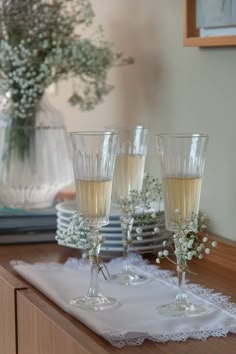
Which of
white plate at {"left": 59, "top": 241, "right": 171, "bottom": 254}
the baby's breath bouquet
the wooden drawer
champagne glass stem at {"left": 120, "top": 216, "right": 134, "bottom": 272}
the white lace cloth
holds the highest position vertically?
the baby's breath bouquet

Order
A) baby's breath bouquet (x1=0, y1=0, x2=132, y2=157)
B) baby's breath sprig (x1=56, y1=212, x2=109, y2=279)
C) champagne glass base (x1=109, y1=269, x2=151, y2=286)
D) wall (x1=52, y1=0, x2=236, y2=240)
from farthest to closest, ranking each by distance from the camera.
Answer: baby's breath bouquet (x1=0, y1=0, x2=132, y2=157) < wall (x1=52, y1=0, x2=236, y2=240) < champagne glass base (x1=109, y1=269, x2=151, y2=286) < baby's breath sprig (x1=56, y1=212, x2=109, y2=279)

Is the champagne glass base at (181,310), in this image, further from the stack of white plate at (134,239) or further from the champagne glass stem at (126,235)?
the stack of white plate at (134,239)

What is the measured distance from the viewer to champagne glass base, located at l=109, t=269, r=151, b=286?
1667mm

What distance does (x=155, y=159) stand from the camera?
220 cm

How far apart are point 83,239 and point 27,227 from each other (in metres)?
0.36

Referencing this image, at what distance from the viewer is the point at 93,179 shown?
1.54m

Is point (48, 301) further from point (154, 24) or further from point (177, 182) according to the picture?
point (154, 24)

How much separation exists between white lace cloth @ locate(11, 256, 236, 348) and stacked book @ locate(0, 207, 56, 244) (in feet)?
0.70

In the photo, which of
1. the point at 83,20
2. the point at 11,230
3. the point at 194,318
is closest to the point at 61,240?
the point at 11,230

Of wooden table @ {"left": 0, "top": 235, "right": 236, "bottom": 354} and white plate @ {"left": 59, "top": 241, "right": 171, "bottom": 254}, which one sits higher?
white plate @ {"left": 59, "top": 241, "right": 171, "bottom": 254}

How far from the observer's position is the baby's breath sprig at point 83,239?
5.04ft

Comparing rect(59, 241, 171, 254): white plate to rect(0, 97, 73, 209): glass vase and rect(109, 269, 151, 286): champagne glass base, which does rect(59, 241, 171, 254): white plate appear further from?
rect(0, 97, 73, 209): glass vase

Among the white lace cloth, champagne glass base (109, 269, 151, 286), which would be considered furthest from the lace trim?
champagne glass base (109, 269, 151, 286)

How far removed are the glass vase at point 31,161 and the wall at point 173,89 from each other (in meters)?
0.23
